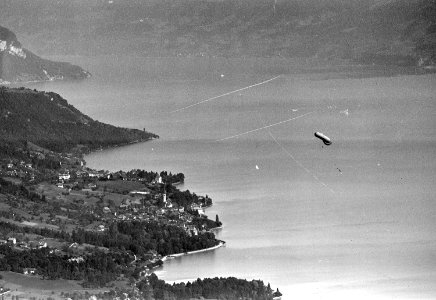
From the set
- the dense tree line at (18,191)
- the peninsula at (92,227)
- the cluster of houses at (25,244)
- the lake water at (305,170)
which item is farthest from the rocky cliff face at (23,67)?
the cluster of houses at (25,244)

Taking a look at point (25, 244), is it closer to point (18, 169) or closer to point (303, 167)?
point (18, 169)

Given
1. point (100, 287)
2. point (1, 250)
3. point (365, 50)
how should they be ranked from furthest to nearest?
point (365, 50) → point (1, 250) → point (100, 287)

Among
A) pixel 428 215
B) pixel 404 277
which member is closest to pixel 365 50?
pixel 428 215

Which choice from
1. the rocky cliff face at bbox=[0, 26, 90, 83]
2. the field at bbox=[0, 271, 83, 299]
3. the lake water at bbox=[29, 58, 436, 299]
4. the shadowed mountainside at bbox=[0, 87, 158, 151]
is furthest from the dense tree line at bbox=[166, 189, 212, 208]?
the rocky cliff face at bbox=[0, 26, 90, 83]

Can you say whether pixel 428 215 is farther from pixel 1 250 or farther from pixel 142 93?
pixel 142 93

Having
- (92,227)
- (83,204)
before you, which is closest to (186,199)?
(83,204)

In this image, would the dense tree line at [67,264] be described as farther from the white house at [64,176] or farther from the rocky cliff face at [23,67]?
the rocky cliff face at [23,67]
